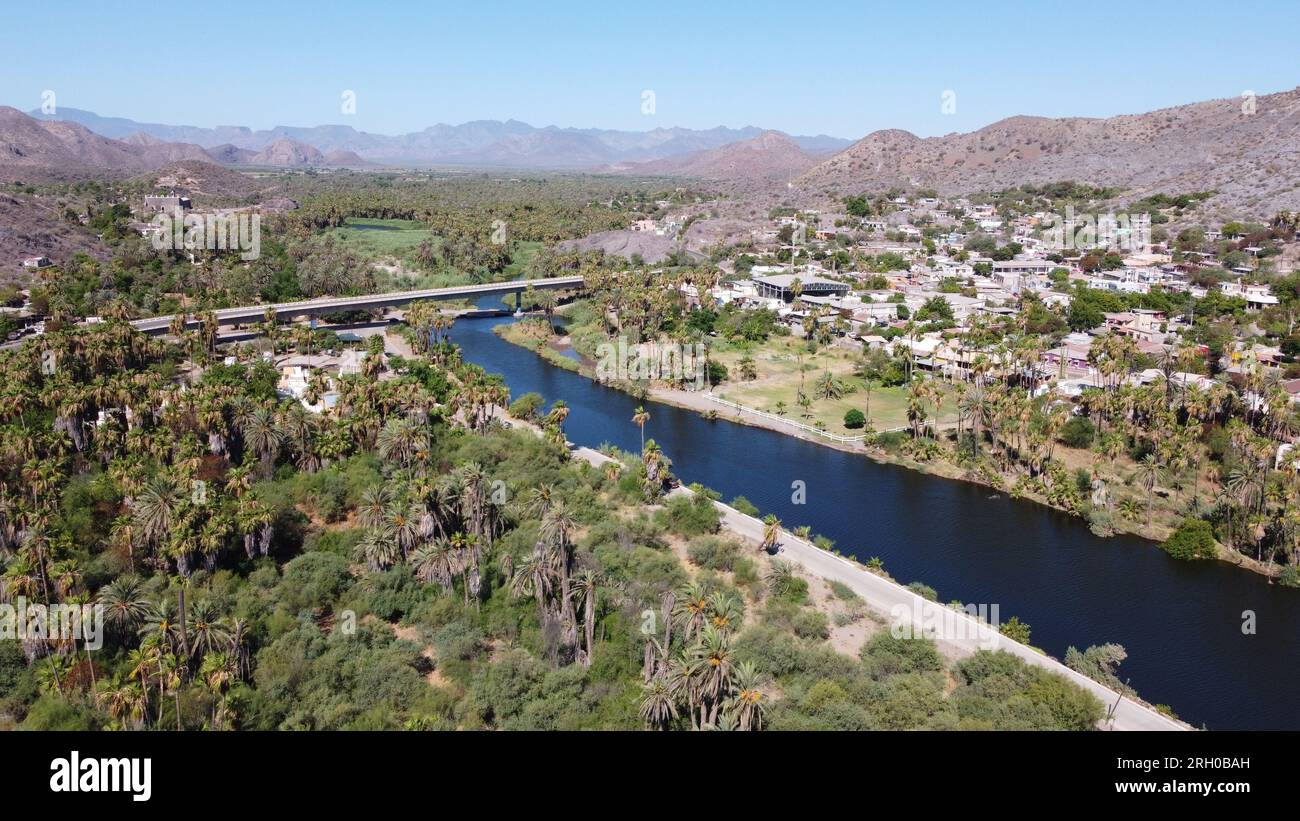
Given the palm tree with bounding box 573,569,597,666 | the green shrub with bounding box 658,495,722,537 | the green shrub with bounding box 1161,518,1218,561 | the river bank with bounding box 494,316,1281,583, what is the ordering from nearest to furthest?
1. the palm tree with bounding box 573,569,597,666
2. the green shrub with bounding box 658,495,722,537
3. the green shrub with bounding box 1161,518,1218,561
4. the river bank with bounding box 494,316,1281,583

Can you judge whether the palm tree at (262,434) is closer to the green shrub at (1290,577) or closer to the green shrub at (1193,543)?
the green shrub at (1193,543)

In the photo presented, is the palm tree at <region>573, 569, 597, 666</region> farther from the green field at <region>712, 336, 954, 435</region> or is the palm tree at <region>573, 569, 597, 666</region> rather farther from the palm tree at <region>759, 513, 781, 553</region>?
the green field at <region>712, 336, 954, 435</region>

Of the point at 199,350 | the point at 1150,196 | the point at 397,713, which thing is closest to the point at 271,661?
the point at 397,713

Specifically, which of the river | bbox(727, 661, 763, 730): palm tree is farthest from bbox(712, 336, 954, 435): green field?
bbox(727, 661, 763, 730): palm tree

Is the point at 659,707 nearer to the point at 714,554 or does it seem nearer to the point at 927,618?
the point at 927,618
